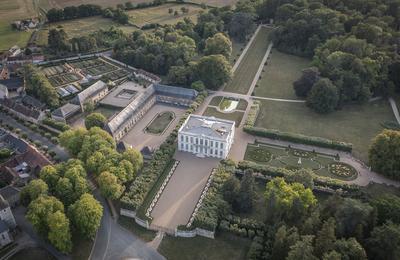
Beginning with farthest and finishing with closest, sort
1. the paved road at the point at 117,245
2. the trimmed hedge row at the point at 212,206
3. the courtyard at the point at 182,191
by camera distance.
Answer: the courtyard at the point at 182,191 < the trimmed hedge row at the point at 212,206 < the paved road at the point at 117,245

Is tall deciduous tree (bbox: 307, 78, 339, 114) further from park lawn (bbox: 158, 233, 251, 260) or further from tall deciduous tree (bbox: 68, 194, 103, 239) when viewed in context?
tall deciduous tree (bbox: 68, 194, 103, 239)

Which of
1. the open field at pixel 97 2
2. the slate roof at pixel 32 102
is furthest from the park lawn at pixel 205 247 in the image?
the open field at pixel 97 2

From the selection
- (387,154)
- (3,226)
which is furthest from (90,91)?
(387,154)

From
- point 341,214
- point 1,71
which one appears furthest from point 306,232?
point 1,71

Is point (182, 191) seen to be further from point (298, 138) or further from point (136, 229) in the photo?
point (298, 138)

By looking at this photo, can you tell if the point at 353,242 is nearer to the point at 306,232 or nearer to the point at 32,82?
the point at 306,232

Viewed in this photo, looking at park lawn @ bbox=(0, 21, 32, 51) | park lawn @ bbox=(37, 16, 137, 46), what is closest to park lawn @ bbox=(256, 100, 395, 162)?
park lawn @ bbox=(37, 16, 137, 46)

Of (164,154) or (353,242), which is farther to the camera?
(164,154)

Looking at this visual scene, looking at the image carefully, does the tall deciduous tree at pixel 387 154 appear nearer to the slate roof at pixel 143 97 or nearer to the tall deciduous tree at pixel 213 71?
the tall deciduous tree at pixel 213 71
